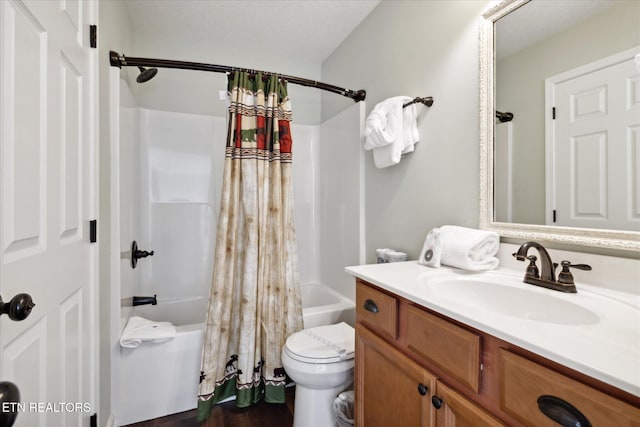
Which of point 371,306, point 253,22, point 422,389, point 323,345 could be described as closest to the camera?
point 422,389

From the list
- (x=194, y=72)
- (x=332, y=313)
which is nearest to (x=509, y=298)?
(x=332, y=313)

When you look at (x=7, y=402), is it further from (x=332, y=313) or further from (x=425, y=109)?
(x=425, y=109)

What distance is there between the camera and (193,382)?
169 centimetres

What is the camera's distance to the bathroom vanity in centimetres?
50

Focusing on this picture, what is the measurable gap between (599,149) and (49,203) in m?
1.74

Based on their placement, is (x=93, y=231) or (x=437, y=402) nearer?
(x=437, y=402)

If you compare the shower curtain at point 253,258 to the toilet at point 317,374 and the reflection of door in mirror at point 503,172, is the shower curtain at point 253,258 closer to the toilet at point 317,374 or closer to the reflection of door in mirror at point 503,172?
the toilet at point 317,374

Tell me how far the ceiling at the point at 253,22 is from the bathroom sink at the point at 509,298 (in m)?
1.93

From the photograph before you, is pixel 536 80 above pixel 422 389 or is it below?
above

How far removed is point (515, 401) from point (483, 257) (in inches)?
24.7

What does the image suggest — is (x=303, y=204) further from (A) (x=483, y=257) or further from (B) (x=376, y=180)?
(A) (x=483, y=257)

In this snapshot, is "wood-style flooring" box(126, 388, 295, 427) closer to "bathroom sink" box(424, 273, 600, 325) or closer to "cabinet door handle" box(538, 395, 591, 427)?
"bathroom sink" box(424, 273, 600, 325)

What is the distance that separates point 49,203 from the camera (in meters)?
0.86

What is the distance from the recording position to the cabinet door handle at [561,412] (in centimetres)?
51
